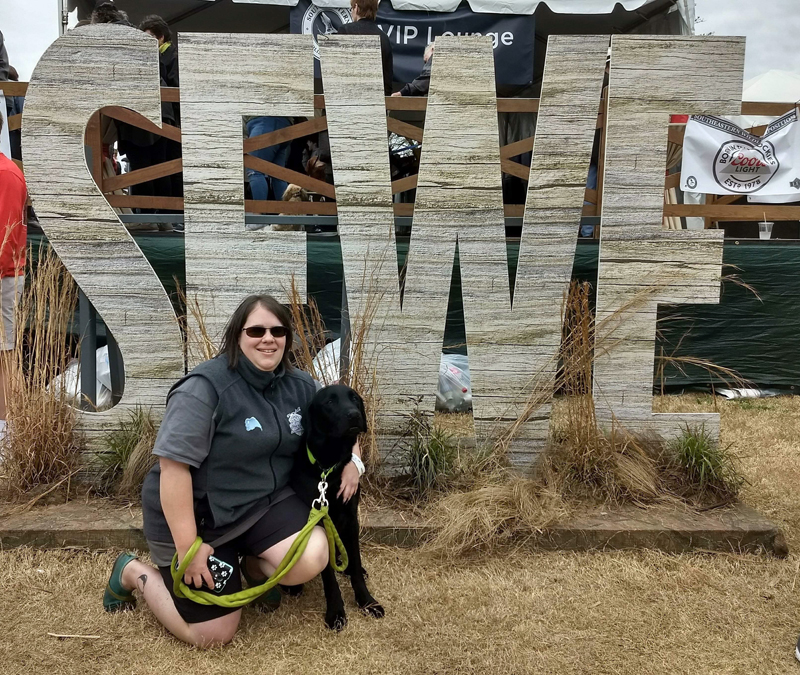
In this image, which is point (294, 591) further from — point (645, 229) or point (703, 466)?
point (645, 229)

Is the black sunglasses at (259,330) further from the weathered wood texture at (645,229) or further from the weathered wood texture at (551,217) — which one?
the weathered wood texture at (645,229)

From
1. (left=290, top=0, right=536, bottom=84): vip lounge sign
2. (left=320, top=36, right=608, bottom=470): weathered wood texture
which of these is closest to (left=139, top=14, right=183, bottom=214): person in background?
(left=290, top=0, right=536, bottom=84): vip lounge sign

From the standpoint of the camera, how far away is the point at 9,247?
12.0 feet

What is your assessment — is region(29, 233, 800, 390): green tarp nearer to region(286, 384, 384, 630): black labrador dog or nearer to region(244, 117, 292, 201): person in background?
region(244, 117, 292, 201): person in background

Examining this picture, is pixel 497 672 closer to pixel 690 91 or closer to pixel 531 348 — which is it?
pixel 531 348

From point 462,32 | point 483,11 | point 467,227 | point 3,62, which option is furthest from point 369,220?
point 3,62

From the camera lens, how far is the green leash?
2402 mm

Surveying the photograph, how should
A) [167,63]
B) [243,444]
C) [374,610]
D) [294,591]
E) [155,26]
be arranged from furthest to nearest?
[167,63] → [155,26] → [294,591] → [374,610] → [243,444]

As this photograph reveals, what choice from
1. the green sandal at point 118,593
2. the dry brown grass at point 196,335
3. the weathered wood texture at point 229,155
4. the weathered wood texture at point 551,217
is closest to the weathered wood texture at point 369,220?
the weathered wood texture at point 229,155

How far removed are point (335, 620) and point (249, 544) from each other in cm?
40

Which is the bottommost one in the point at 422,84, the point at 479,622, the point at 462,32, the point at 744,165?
the point at 479,622

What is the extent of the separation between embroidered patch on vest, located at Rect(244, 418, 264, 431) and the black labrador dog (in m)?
0.19

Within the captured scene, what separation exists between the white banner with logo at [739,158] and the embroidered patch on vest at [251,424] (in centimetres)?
348

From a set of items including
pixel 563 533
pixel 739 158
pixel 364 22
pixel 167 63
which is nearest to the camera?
pixel 563 533
